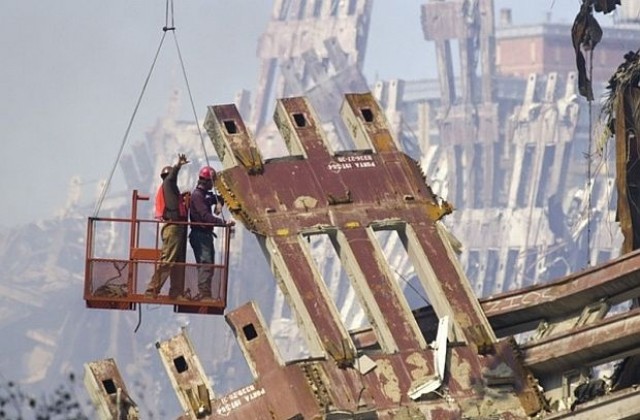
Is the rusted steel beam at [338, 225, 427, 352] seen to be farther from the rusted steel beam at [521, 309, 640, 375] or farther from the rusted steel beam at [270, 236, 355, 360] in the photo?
the rusted steel beam at [521, 309, 640, 375]

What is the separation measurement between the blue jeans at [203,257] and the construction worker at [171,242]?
0.19 metres

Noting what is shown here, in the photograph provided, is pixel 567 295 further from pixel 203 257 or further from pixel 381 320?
pixel 203 257

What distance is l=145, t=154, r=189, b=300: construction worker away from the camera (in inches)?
1533

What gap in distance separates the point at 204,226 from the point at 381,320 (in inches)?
134

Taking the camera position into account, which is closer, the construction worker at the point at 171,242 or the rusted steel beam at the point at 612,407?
the rusted steel beam at the point at 612,407

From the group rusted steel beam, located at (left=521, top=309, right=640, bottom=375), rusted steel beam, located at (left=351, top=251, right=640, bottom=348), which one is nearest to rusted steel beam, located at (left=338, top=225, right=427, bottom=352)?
rusted steel beam, located at (left=351, top=251, right=640, bottom=348)

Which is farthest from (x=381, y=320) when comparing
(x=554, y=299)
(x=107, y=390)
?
(x=107, y=390)

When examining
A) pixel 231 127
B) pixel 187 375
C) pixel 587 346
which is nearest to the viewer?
pixel 587 346

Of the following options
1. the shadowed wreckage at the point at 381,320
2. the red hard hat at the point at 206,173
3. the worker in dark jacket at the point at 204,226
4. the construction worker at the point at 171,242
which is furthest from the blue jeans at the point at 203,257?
the red hard hat at the point at 206,173

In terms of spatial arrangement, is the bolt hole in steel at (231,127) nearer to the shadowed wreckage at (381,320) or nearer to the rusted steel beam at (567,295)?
the shadowed wreckage at (381,320)

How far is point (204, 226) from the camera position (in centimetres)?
3872

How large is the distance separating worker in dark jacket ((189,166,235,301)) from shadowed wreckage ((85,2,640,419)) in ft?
2.33

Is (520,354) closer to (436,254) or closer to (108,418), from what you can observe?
(436,254)

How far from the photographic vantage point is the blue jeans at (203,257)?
3888cm
